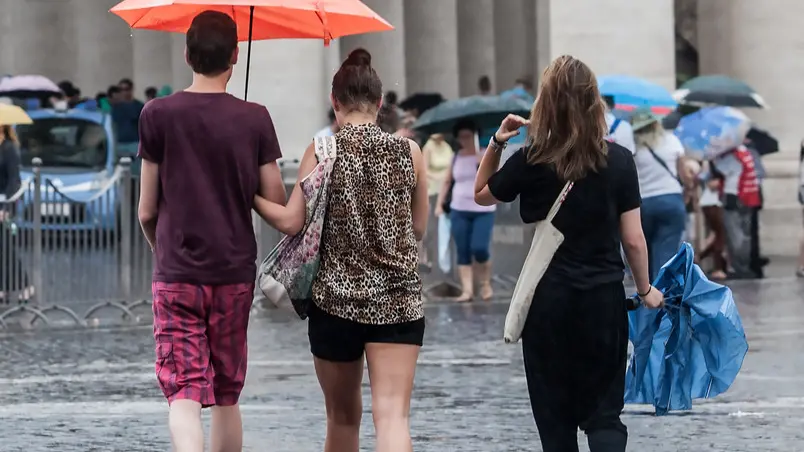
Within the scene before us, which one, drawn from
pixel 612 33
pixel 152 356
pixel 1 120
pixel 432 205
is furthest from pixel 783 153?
pixel 152 356

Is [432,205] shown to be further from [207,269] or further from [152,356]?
[207,269]

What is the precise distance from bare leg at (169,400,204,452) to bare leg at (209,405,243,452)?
0.22 m

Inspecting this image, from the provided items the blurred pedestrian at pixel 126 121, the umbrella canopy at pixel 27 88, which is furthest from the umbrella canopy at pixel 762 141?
the umbrella canopy at pixel 27 88

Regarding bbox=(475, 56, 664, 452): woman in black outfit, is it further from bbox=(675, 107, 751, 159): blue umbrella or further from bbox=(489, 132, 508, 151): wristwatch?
bbox=(675, 107, 751, 159): blue umbrella

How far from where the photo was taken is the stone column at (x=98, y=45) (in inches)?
1661

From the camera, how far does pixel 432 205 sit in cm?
1847

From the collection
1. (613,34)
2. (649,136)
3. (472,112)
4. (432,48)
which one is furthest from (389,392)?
(432,48)

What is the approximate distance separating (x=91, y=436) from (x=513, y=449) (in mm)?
1975

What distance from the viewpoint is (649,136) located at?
46.1ft

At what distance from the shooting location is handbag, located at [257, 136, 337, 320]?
615 cm

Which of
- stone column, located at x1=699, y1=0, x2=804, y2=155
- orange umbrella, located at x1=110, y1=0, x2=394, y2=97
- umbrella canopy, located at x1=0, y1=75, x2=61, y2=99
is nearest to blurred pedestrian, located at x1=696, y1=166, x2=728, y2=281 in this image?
stone column, located at x1=699, y1=0, x2=804, y2=155

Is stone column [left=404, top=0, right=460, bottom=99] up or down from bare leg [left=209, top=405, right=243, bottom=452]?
up

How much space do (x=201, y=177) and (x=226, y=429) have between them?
Answer: 0.86 m

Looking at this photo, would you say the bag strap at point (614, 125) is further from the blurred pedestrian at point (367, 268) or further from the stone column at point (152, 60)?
the stone column at point (152, 60)
